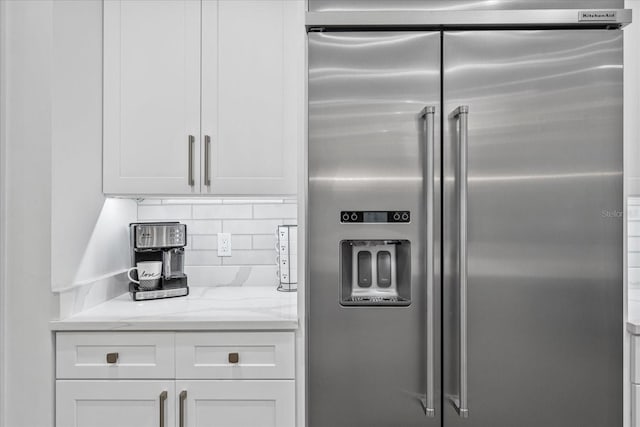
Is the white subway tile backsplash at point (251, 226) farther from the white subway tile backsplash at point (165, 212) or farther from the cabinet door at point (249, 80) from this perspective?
the cabinet door at point (249, 80)

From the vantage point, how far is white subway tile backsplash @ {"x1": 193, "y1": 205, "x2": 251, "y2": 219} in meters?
2.17

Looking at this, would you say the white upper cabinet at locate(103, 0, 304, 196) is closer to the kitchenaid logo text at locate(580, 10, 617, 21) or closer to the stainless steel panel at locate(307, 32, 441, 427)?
the stainless steel panel at locate(307, 32, 441, 427)

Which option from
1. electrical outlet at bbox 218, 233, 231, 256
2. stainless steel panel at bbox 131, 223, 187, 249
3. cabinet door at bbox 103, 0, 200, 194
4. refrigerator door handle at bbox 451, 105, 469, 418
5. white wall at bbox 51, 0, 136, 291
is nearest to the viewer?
refrigerator door handle at bbox 451, 105, 469, 418

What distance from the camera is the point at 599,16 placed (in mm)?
1490

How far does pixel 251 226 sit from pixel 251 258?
0.16 metres

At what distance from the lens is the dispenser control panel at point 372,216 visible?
151 centimetres

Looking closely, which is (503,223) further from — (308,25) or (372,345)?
(308,25)

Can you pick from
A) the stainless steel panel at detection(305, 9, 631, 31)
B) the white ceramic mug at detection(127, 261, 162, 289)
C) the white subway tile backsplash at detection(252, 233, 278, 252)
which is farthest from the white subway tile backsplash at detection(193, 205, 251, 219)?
the stainless steel panel at detection(305, 9, 631, 31)

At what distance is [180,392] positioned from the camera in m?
1.52

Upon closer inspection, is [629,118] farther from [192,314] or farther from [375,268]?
[192,314]

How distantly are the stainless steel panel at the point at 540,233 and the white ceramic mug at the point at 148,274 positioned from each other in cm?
119

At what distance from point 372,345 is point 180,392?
2.24 feet

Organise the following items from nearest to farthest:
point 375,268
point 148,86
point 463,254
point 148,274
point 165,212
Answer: point 463,254
point 375,268
point 148,86
point 148,274
point 165,212

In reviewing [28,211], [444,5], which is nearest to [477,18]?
[444,5]
